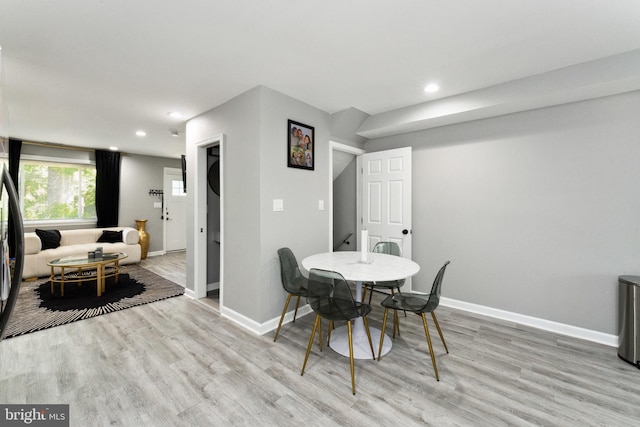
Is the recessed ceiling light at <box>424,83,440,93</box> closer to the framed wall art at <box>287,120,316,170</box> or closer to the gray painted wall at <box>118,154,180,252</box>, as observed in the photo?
the framed wall art at <box>287,120,316,170</box>

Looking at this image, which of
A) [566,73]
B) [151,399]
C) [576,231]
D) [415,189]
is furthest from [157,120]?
[576,231]

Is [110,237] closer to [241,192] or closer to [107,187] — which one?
[107,187]

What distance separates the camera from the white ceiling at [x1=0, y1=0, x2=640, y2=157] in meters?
1.67

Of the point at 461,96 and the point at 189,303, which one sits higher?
the point at 461,96

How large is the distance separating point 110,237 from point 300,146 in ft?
15.6

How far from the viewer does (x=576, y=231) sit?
8.68ft

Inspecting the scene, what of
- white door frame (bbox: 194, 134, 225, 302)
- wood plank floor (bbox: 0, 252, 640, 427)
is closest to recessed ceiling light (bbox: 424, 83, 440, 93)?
wood plank floor (bbox: 0, 252, 640, 427)

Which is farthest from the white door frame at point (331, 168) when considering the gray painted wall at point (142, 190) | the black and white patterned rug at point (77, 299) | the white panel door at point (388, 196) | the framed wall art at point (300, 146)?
the gray painted wall at point (142, 190)

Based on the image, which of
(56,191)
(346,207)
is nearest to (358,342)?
(346,207)

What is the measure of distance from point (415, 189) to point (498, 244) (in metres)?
1.16

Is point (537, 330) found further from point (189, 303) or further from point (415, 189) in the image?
point (189, 303)

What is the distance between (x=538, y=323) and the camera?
2.82 m

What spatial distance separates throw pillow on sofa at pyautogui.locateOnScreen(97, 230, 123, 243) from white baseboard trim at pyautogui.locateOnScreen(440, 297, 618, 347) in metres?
5.97

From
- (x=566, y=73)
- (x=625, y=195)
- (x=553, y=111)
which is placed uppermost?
(x=566, y=73)
